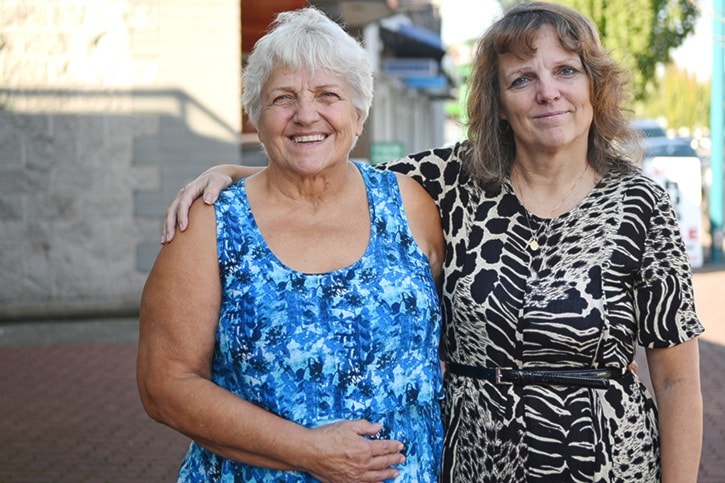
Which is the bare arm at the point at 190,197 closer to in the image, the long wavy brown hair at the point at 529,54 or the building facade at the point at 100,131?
the long wavy brown hair at the point at 529,54

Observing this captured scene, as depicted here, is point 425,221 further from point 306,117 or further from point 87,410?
point 87,410

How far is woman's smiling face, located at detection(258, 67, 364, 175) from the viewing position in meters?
2.91

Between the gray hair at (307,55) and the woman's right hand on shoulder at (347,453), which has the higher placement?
the gray hair at (307,55)

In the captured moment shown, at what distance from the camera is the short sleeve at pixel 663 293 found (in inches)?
117

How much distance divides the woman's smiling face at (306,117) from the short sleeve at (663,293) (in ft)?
2.95

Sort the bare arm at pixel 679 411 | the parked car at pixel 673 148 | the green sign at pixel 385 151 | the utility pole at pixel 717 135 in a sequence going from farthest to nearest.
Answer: the parked car at pixel 673 148, the utility pole at pixel 717 135, the green sign at pixel 385 151, the bare arm at pixel 679 411

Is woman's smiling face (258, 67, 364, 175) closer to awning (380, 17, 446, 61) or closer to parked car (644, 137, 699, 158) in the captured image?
parked car (644, 137, 699, 158)

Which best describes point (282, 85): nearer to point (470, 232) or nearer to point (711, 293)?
point (470, 232)

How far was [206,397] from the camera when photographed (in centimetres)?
284

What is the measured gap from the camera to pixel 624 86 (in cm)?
327

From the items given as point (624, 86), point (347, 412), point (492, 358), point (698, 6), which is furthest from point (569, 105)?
point (698, 6)

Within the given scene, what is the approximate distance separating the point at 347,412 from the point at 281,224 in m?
0.55

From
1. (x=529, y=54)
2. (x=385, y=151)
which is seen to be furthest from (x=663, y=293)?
(x=385, y=151)

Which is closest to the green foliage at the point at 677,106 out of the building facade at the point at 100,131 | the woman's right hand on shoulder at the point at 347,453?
the building facade at the point at 100,131
